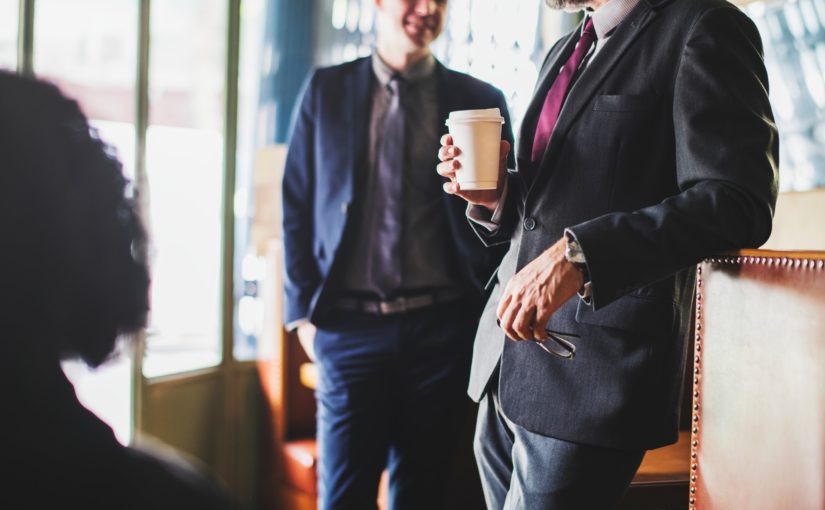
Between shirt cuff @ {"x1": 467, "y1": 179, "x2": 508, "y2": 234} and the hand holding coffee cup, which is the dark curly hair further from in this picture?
shirt cuff @ {"x1": 467, "y1": 179, "x2": 508, "y2": 234}

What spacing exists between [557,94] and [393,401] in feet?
3.50

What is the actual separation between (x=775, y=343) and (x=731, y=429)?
0.16 m

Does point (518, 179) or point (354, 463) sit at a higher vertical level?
point (518, 179)

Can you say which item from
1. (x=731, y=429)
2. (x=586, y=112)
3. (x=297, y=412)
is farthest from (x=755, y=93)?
(x=297, y=412)

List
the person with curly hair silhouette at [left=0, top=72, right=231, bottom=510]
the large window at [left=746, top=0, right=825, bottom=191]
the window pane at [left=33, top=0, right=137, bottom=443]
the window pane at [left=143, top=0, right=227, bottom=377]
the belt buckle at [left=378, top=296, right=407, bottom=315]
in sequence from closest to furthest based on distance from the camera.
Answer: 1. the person with curly hair silhouette at [left=0, top=72, right=231, bottom=510]
2. the belt buckle at [left=378, top=296, right=407, bottom=315]
3. the large window at [left=746, top=0, right=825, bottom=191]
4. the window pane at [left=33, top=0, right=137, bottom=443]
5. the window pane at [left=143, top=0, right=227, bottom=377]

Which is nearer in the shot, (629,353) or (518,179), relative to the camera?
(629,353)

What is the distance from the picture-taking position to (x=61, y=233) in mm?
598

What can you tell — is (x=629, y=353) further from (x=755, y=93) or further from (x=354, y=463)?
(x=354, y=463)

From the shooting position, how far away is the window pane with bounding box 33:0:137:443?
233 centimetres

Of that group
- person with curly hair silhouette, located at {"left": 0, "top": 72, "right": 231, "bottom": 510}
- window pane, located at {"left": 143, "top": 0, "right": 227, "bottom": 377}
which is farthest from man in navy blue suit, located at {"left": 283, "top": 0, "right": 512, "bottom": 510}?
person with curly hair silhouette, located at {"left": 0, "top": 72, "right": 231, "bottom": 510}

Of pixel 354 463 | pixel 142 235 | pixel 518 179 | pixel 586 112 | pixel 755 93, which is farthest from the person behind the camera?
pixel 354 463

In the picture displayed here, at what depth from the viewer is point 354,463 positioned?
205 centimetres

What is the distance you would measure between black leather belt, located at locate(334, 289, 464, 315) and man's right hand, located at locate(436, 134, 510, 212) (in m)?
0.65

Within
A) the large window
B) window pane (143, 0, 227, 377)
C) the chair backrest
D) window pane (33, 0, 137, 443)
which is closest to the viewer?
the chair backrest
